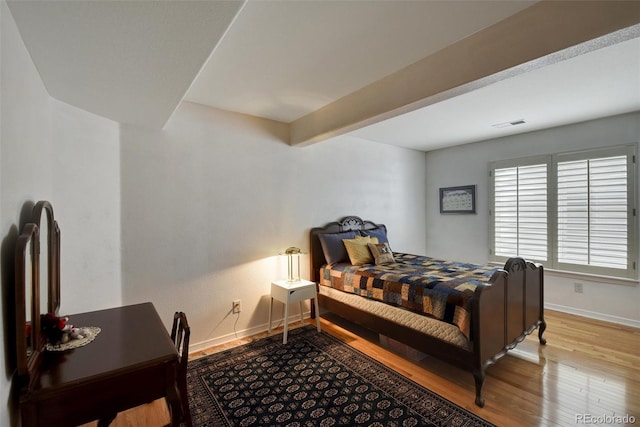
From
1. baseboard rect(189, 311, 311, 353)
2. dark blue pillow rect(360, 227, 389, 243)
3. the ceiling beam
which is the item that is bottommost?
baseboard rect(189, 311, 311, 353)

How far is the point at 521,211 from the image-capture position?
423cm

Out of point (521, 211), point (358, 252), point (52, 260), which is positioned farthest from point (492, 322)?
point (52, 260)

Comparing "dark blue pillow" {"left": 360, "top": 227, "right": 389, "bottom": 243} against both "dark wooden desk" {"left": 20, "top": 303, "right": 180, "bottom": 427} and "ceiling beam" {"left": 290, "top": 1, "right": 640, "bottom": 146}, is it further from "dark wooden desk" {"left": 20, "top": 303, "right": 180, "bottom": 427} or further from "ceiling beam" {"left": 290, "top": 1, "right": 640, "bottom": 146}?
"dark wooden desk" {"left": 20, "top": 303, "right": 180, "bottom": 427}

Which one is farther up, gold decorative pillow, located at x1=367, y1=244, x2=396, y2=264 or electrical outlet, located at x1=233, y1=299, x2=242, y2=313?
gold decorative pillow, located at x1=367, y1=244, x2=396, y2=264

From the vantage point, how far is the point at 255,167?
10.9 feet

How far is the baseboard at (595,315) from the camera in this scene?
11.2ft

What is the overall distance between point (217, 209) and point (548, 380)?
327 centimetres

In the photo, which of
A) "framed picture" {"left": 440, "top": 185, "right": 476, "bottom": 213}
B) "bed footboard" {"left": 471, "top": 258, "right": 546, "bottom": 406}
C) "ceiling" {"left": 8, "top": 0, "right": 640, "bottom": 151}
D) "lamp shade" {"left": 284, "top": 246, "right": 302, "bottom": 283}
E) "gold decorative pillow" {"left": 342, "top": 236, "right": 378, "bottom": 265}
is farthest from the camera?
"framed picture" {"left": 440, "top": 185, "right": 476, "bottom": 213}

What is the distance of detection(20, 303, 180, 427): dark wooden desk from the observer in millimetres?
1057

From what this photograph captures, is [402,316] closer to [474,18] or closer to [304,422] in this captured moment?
[304,422]

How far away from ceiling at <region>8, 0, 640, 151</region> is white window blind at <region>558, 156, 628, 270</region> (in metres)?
0.69

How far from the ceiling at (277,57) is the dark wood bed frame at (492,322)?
1564 mm

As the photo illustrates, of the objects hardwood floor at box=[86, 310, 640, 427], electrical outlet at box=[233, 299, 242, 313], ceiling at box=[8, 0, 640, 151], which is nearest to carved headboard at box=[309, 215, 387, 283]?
hardwood floor at box=[86, 310, 640, 427]

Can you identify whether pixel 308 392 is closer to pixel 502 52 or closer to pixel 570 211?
pixel 502 52
